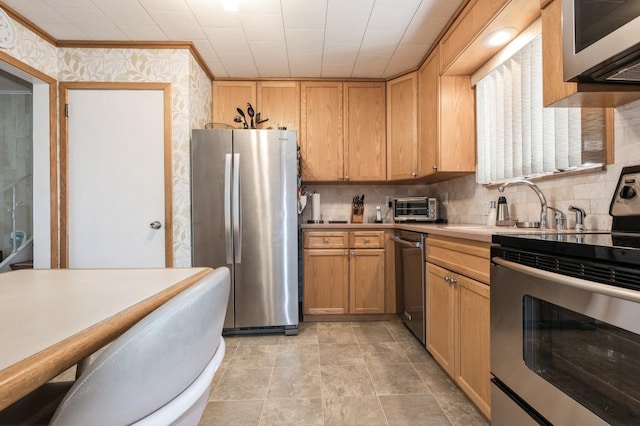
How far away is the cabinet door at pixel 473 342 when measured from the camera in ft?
4.33

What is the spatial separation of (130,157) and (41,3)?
3.64ft

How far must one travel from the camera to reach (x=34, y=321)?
555 millimetres

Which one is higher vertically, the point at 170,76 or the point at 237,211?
the point at 170,76

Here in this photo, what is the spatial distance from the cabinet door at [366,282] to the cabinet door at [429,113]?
0.93 meters

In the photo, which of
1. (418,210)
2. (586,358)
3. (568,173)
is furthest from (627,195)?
(418,210)

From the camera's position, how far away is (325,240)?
2.76 m

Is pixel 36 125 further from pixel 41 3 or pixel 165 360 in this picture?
pixel 165 360

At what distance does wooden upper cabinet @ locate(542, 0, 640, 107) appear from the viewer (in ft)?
3.73

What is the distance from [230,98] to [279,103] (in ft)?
1.70

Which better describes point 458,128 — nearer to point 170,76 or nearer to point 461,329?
point 461,329

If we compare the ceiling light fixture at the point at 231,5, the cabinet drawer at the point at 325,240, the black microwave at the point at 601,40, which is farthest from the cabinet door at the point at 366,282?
the ceiling light fixture at the point at 231,5

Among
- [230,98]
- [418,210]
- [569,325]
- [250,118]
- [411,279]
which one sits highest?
[230,98]

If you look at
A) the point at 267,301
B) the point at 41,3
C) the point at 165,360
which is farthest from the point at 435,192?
the point at 41,3

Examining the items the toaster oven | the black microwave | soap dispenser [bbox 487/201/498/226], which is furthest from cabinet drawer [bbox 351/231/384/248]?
the black microwave
